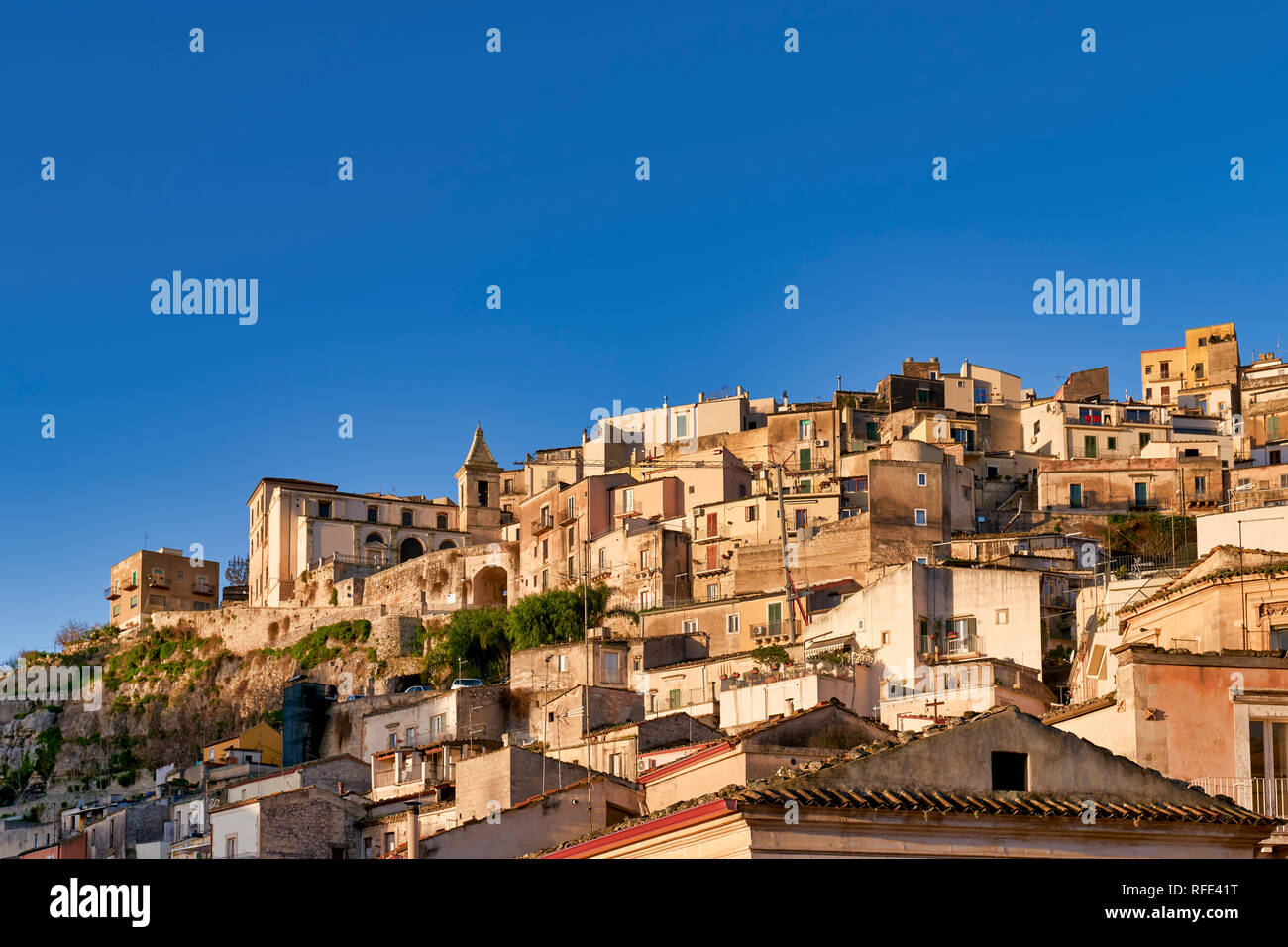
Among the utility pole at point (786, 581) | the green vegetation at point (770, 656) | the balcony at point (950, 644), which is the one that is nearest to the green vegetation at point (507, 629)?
the utility pole at point (786, 581)

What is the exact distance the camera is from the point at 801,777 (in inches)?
696

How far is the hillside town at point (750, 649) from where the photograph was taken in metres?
19.1

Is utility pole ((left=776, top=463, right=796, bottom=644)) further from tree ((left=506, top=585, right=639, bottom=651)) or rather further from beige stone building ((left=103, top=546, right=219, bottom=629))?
beige stone building ((left=103, top=546, right=219, bottom=629))

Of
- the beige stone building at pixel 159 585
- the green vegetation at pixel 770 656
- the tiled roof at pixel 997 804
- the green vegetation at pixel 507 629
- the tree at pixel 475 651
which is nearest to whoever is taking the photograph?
the tiled roof at pixel 997 804

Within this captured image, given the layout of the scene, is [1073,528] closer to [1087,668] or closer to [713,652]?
[713,652]

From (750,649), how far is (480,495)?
36.4 m

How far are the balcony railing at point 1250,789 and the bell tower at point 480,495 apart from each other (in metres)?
66.8

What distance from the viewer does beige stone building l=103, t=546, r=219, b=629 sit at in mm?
101062

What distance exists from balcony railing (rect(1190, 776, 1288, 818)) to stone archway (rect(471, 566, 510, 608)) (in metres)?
57.4

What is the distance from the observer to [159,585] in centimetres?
10200

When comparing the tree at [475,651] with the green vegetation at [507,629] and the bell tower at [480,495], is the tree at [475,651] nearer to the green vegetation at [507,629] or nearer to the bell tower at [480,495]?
the green vegetation at [507,629]

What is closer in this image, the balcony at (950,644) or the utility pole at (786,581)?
the balcony at (950,644)

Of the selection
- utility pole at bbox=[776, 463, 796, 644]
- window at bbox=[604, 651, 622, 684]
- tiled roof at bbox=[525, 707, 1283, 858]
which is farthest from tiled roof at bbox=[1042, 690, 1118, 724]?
window at bbox=[604, 651, 622, 684]
